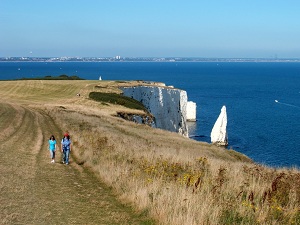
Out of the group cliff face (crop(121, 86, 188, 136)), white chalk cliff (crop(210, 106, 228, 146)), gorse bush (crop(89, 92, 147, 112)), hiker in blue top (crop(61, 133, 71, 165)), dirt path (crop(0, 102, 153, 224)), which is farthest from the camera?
cliff face (crop(121, 86, 188, 136))

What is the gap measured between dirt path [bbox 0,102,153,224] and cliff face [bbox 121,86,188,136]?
1918 inches

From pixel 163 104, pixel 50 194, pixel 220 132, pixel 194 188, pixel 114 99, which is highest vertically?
pixel 194 188

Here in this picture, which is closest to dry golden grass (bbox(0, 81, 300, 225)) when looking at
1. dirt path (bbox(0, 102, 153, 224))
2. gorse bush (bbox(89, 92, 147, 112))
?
dirt path (bbox(0, 102, 153, 224))

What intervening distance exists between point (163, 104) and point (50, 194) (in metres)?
62.9

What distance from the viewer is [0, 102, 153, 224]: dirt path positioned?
9.94 meters

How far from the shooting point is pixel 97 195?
12336 mm

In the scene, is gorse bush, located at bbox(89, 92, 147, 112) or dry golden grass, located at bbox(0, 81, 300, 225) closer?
dry golden grass, located at bbox(0, 81, 300, 225)

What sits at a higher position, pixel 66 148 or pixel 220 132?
pixel 66 148

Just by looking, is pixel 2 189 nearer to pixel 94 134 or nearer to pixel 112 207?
pixel 112 207

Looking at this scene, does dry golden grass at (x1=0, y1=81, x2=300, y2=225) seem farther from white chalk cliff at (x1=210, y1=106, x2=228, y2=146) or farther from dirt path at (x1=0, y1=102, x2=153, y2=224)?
white chalk cliff at (x1=210, y1=106, x2=228, y2=146)

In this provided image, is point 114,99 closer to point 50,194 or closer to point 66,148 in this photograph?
point 66,148

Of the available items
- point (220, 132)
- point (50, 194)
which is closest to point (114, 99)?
point (220, 132)

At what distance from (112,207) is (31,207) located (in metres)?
2.17

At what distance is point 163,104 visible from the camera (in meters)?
74.9
